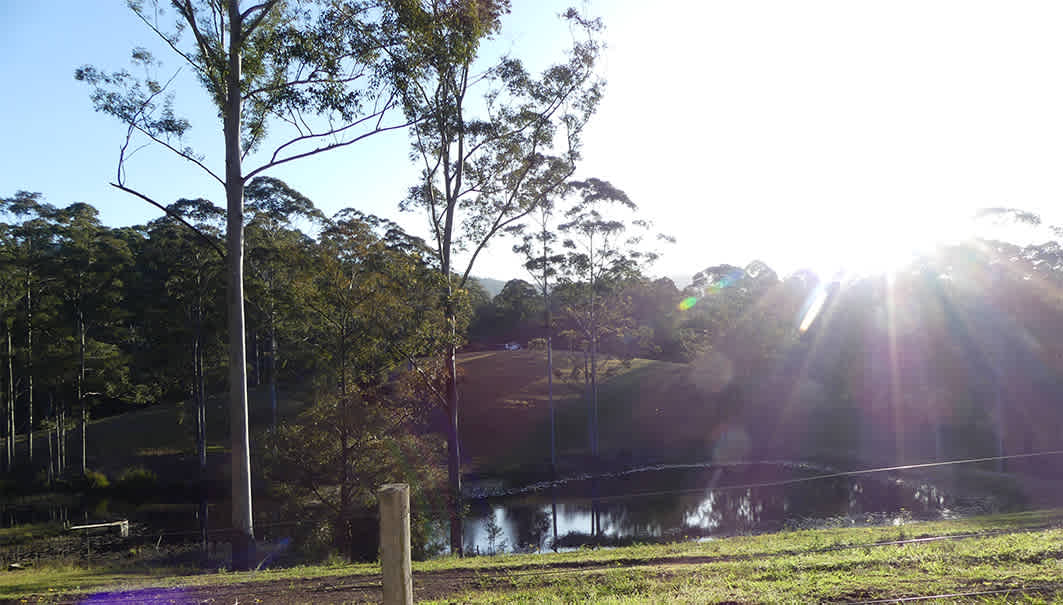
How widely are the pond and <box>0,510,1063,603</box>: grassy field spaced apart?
23.2 ft

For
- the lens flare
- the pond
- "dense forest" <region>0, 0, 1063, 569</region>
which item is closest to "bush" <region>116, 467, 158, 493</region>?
"dense forest" <region>0, 0, 1063, 569</region>

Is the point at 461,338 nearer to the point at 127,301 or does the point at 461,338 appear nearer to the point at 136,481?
the point at 136,481

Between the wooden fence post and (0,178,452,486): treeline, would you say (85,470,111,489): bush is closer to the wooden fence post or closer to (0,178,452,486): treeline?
(0,178,452,486): treeline

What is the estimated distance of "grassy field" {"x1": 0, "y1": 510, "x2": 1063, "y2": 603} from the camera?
5.26m

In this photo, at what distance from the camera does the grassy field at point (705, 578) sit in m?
5.26

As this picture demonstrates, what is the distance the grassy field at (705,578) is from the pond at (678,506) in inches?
278

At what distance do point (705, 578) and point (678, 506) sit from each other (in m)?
14.7

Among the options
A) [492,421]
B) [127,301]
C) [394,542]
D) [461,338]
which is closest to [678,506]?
[461,338]

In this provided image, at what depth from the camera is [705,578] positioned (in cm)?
→ 632

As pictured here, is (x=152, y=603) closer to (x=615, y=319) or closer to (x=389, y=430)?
(x=389, y=430)

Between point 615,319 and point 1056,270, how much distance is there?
20.6 meters

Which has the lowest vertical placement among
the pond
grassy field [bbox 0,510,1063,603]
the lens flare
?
the pond

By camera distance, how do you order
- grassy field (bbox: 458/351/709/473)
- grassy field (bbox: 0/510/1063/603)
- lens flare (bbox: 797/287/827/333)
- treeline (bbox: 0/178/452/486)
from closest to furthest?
grassy field (bbox: 0/510/1063/603), treeline (bbox: 0/178/452/486), grassy field (bbox: 458/351/709/473), lens flare (bbox: 797/287/827/333)

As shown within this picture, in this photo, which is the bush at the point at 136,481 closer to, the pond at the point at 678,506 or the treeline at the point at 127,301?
the treeline at the point at 127,301
